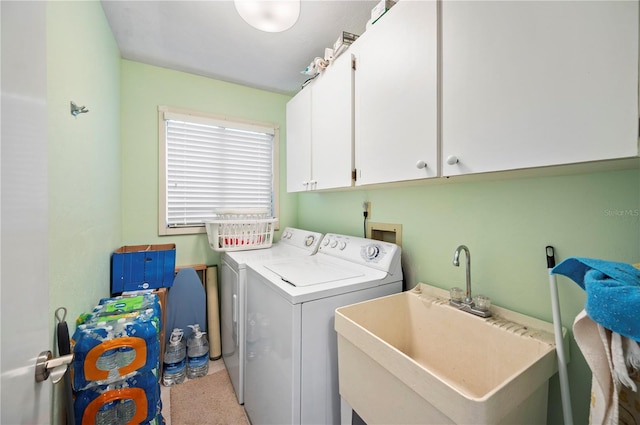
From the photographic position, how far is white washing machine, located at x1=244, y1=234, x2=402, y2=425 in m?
1.11

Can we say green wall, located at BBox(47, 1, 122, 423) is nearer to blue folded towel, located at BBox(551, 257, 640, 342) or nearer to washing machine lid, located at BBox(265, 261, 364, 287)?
washing machine lid, located at BBox(265, 261, 364, 287)

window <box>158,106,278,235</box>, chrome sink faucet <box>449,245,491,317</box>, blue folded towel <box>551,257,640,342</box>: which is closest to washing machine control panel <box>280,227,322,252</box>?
window <box>158,106,278,235</box>

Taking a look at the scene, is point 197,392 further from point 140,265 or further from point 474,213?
point 474,213

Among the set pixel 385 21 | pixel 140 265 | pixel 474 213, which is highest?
pixel 385 21

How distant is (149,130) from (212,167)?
0.58 meters

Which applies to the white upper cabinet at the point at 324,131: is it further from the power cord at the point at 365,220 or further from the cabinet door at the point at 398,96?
the power cord at the point at 365,220

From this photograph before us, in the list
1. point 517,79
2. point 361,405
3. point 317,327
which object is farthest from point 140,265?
point 517,79

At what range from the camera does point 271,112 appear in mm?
2686

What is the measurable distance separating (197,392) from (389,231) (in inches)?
73.9

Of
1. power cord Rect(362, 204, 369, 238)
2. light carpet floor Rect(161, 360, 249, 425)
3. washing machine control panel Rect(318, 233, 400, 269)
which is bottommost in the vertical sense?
light carpet floor Rect(161, 360, 249, 425)

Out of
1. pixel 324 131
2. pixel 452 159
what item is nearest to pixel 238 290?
pixel 324 131

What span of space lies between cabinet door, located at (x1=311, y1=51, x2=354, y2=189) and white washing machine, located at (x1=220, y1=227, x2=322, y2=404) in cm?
58

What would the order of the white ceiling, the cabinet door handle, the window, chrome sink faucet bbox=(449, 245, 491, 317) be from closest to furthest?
the cabinet door handle, chrome sink faucet bbox=(449, 245, 491, 317), the white ceiling, the window

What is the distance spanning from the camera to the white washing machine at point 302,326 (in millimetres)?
1112
